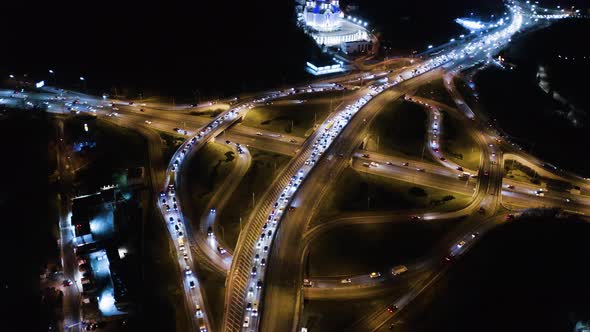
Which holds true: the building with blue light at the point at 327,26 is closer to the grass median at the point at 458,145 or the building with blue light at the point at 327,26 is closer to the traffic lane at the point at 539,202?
the grass median at the point at 458,145

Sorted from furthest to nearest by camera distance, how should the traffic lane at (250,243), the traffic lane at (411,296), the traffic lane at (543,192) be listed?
1. the traffic lane at (543,192)
2. the traffic lane at (250,243)
3. the traffic lane at (411,296)

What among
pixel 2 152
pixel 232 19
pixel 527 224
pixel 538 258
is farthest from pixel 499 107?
pixel 2 152

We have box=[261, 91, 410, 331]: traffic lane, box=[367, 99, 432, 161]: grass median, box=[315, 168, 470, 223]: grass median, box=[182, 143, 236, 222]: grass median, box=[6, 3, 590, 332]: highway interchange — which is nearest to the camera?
box=[261, 91, 410, 331]: traffic lane

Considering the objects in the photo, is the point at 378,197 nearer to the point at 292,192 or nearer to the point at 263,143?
the point at 292,192

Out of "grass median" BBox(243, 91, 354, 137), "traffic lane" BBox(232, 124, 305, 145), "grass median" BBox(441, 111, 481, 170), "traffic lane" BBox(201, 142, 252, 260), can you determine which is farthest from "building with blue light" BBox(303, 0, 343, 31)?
"traffic lane" BBox(201, 142, 252, 260)

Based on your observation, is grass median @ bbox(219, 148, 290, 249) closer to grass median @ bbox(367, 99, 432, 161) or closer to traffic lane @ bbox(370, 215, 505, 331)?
grass median @ bbox(367, 99, 432, 161)

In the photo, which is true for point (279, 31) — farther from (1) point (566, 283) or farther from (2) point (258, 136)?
(1) point (566, 283)

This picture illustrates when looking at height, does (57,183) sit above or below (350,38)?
below

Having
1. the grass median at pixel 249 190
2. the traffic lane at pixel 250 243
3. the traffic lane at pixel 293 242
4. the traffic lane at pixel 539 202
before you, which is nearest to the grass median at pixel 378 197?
the traffic lane at pixel 293 242
